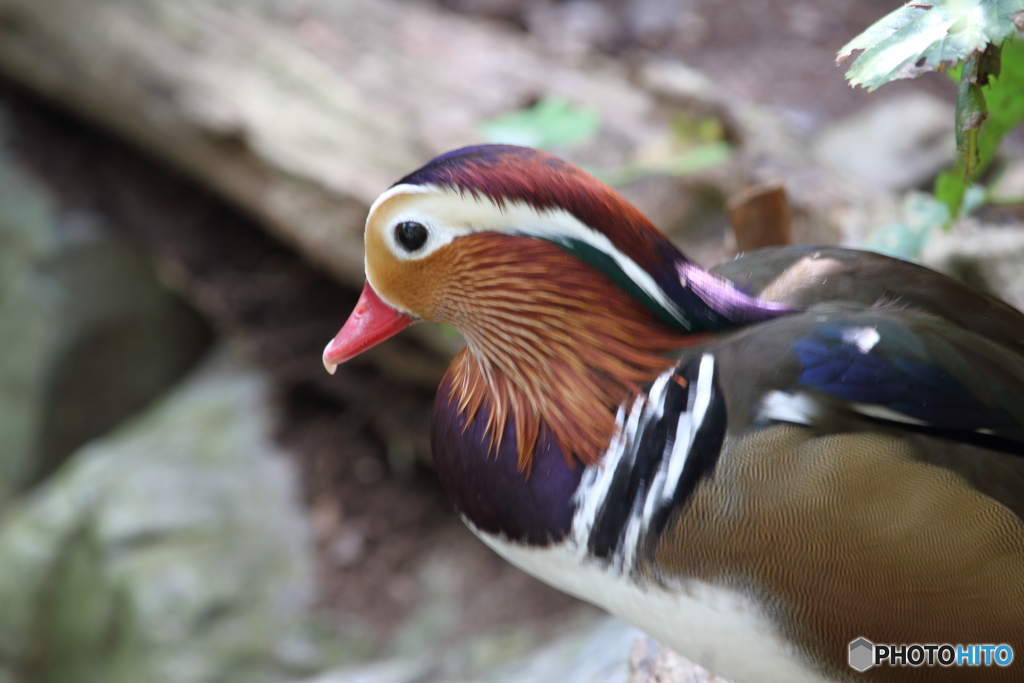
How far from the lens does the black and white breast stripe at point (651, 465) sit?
40.1 inches

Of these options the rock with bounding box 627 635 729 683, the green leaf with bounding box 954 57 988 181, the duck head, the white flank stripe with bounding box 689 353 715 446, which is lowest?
the rock with bounding box 627 635 729 683

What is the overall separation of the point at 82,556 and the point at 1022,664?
257 cm

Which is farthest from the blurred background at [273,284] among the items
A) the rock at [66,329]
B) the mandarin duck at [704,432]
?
the mandarin duck at [704,432]

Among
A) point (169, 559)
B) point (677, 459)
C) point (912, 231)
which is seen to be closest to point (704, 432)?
point (677, 459)

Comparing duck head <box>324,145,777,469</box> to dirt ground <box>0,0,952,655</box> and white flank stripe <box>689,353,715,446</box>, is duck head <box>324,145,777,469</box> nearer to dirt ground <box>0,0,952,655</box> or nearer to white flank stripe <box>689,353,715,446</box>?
white flank stripe <box>689,353,715,446</box>

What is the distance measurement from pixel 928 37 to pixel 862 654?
26.0 inches

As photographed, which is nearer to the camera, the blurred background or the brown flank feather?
the brown flank feather

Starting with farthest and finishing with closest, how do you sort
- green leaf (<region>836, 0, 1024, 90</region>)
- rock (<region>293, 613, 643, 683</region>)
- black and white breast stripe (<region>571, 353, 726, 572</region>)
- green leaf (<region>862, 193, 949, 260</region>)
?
rock (<region>293, 613, 643, 683</region>) < green leaf (<region>862, 193, 949, 260</region>) < black and white breast stripe (<region>571, 353, 726, 572</region>) < green leaf (<region>836, 0, 1024, 90</region>)

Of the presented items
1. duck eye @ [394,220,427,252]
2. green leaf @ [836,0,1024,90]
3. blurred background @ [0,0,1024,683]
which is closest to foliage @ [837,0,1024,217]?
green leaf @ [836,0,1024,90]

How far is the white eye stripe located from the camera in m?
1.03

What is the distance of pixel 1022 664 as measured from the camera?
1.00 m

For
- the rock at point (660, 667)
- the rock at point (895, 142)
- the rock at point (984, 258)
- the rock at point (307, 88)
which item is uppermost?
the rock at point (895, 142)

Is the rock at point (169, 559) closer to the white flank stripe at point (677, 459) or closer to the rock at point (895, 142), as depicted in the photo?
the white flank stripe at point (677, 459)

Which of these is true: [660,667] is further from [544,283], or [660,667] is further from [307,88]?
[307,88]
